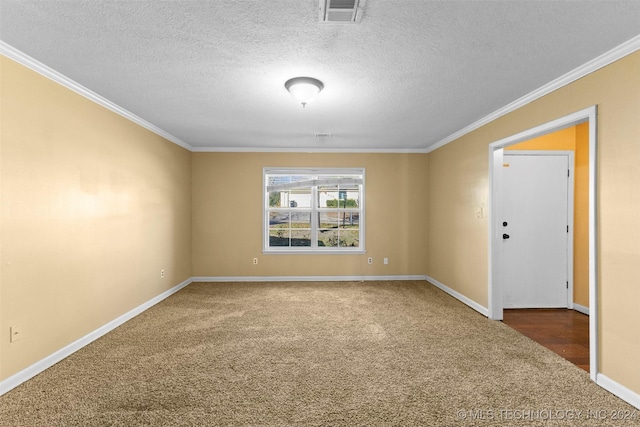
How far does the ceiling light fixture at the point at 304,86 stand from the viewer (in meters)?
2.65

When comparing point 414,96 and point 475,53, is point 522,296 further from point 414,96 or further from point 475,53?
point 475,53

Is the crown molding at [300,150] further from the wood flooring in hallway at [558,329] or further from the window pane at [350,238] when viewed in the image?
the wood flooring in hallway at [558,329]

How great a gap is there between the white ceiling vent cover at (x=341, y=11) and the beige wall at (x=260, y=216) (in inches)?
152

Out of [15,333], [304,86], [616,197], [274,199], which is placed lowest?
[15,333]

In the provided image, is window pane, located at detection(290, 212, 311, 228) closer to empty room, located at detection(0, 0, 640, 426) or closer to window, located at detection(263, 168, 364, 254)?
window, located at detection(263, 168, 364, 254)

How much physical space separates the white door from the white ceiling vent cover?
10.9 feet

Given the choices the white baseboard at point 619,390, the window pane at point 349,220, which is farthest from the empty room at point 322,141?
the window pane at point 349,220

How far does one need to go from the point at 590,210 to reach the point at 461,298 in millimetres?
2385

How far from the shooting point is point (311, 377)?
7.88 ft

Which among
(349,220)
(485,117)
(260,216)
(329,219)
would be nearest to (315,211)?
(329,219)

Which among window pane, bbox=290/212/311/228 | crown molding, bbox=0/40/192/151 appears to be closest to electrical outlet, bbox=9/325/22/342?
crown molding, bbox=0/40/192/151

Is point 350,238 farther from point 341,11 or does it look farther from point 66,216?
point 341,11

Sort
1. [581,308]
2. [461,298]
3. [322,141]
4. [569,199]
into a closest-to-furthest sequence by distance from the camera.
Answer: [581,308], [569,199], [461,298], [322,141]

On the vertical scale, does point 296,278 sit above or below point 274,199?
below
